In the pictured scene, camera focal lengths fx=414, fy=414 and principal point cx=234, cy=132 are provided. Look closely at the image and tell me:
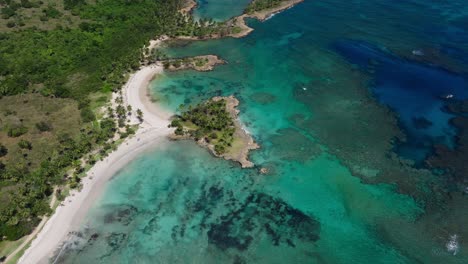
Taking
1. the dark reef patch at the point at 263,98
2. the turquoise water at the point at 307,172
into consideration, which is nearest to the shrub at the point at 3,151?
the turquoise water at the point at 307,172

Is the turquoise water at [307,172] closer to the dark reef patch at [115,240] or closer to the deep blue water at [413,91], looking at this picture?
the dark reef patch at [115,240]

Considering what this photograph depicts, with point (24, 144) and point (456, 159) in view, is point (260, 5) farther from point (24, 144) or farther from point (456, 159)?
point (24, 144)

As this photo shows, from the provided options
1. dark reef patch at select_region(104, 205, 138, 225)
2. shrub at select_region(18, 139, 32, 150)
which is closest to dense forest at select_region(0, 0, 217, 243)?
shrub at select_region(18, 139, 32, 150)

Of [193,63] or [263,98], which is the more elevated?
[193,63]

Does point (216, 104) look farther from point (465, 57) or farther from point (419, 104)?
point (465, 57)

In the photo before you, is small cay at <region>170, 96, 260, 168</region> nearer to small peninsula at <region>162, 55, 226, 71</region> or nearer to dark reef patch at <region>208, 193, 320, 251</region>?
dark reef patch at <region>208, 193, 320, 251</region>

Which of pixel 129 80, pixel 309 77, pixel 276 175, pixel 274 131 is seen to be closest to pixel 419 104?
pixel 309 77

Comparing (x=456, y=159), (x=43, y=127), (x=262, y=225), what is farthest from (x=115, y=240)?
(x=456, y=159)
